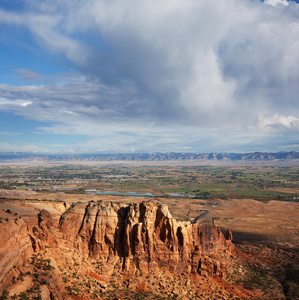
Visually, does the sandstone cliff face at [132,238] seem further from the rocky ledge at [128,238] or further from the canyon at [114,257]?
the canyon at [114,257]

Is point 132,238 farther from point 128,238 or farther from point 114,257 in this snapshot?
point 114,257

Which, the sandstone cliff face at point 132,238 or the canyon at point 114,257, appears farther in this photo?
the sandstone cliff face at point 132,238

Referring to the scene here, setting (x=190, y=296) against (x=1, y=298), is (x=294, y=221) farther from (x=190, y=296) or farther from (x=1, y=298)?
(x=1, y=298)

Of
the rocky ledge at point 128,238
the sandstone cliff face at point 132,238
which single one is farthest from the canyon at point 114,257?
the sandstone cliff face at point 132,238

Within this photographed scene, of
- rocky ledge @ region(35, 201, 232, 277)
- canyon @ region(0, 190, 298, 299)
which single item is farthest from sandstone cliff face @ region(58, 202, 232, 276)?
canyon @ region(0, 190, 298, 299)

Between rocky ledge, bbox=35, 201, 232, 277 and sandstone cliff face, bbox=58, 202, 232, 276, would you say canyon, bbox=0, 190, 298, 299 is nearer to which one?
rocky ledge, bbox=35, 201, 232, 277

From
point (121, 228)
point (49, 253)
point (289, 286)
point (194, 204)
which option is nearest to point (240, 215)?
point (194, 204)

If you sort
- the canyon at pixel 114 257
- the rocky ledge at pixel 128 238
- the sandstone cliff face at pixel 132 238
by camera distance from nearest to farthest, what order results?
the canyon at pixel 114 257 → the rocky ledge at pixel 128 238 → the sandstone cliff face at pixel 132 238

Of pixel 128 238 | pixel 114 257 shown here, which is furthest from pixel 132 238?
pixel 114 257
